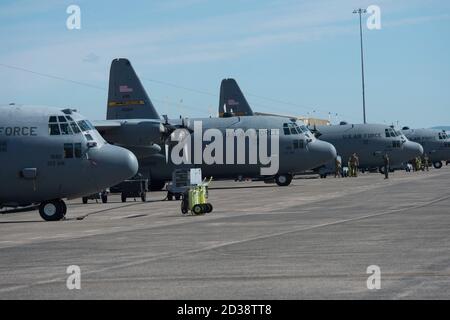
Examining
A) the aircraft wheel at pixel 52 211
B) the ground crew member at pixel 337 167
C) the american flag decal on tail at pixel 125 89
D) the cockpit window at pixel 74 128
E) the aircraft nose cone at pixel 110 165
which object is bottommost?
the aircraft wheel at pixel 52 211

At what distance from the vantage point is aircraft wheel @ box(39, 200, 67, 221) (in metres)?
31.4

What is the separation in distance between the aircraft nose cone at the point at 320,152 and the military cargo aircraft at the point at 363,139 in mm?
17931

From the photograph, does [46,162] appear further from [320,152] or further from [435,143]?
[435,143]

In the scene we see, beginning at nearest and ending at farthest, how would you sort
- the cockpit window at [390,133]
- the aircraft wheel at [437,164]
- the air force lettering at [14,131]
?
the air force lettering at [14,131], the cockpit window at [390,133], the aircraft wheel at [437,164]

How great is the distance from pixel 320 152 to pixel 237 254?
40.2m

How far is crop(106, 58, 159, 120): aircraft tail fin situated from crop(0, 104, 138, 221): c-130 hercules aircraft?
22.8 m

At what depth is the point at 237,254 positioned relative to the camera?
58.7 feet

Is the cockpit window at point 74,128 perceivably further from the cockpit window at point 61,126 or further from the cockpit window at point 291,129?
the cockpit window at point 291,129

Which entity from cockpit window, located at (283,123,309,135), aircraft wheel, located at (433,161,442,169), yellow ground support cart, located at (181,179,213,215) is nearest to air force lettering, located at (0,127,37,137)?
yellow ground support cart, located at (181,179,213,215)

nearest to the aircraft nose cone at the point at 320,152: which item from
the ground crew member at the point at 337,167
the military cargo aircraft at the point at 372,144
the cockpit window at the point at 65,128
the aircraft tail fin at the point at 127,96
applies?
the aircraft tail fin at the point at 127,96

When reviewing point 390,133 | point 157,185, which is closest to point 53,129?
point 157,185

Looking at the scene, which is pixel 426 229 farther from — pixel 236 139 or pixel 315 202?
pixel 236 139

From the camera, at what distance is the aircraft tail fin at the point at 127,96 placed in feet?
178
